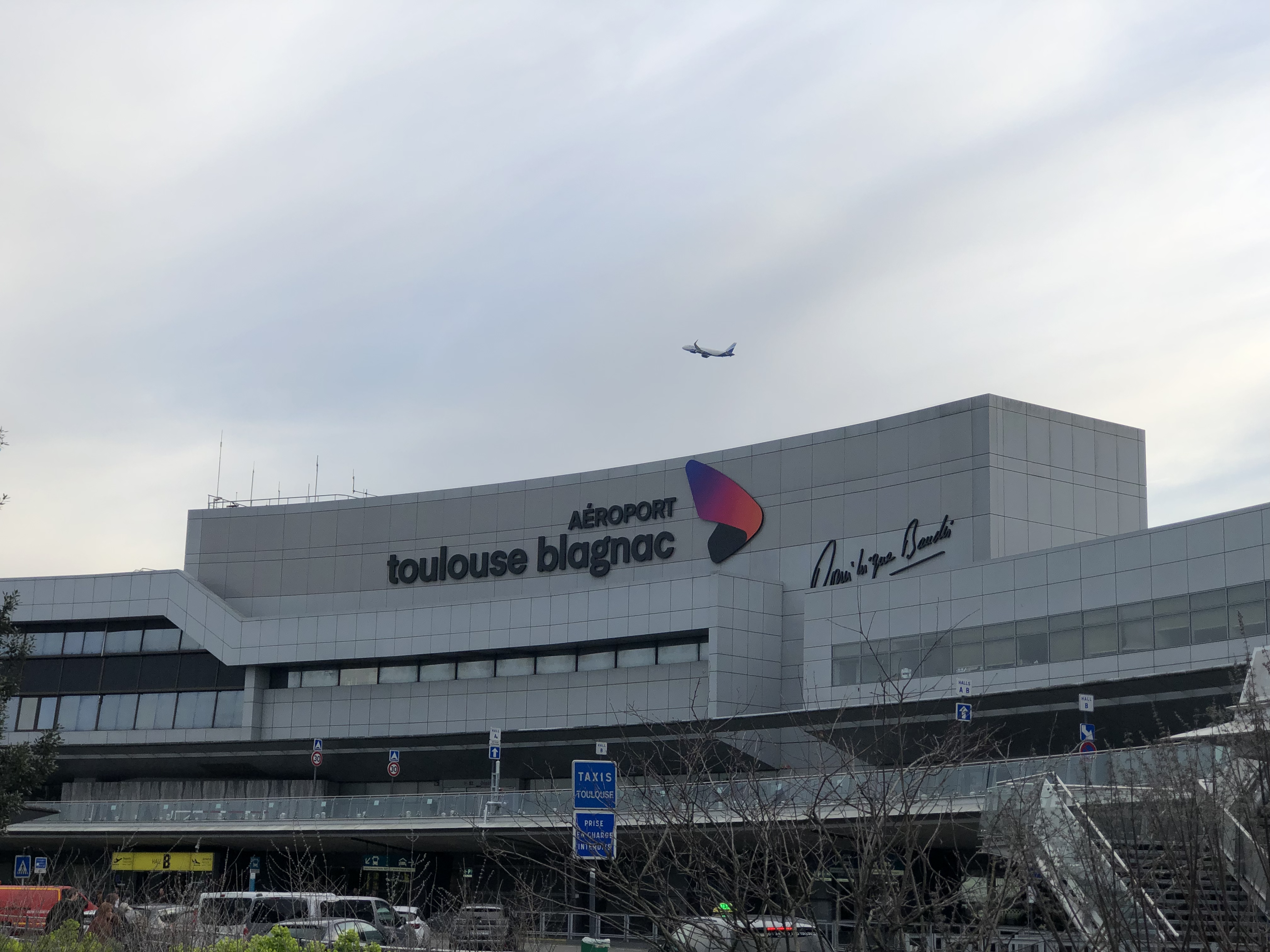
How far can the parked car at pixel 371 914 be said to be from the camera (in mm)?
34594

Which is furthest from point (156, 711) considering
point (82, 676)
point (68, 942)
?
point (68, 942)

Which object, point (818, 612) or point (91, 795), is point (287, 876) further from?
point (818, 612)

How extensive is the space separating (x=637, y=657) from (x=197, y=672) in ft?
79.1

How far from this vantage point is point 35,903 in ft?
129

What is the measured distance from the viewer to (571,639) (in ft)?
215

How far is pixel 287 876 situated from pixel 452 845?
1279 centimetres

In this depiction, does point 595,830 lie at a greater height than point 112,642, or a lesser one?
lesser

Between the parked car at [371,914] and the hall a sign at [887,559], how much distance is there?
86.2ft

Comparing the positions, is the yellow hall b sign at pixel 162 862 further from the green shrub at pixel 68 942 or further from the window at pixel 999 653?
the green shrub at pixel 68 942

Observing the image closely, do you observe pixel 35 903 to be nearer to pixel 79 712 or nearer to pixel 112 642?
pixel 79 712

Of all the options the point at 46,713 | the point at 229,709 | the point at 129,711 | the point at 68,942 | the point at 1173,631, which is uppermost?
the point at 1173,631

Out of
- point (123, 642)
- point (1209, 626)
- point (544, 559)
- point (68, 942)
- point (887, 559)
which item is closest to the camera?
point (68, 942)

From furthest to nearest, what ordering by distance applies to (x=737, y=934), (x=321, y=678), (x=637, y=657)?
(x=321, y=678) < (x=637, y=657) < (x=737, y=934)

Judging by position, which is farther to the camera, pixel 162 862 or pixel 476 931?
pixel 162 862
